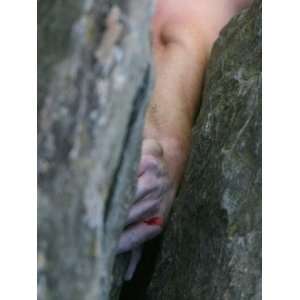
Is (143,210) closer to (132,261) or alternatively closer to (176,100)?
(132,261)

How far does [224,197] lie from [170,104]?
0.99 ft

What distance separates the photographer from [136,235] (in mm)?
898

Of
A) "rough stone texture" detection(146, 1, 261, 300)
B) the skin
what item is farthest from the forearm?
"rough stone texture" detection(146, 1, 261, 300)

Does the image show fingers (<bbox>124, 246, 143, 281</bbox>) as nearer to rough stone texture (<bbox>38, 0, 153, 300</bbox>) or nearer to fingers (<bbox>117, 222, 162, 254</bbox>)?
fingers (<bbox>117, 222, 162, 254</bbox>)

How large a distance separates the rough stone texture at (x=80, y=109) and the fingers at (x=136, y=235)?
0.30 m

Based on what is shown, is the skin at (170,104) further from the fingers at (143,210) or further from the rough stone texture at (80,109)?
the rough stone texture at (80,109)

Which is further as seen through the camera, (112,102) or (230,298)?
(230,298)

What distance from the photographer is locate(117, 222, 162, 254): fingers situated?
0.89 metres

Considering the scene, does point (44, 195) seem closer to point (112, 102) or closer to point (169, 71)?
point (112, 102)

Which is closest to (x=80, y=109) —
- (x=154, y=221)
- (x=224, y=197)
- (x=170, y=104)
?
(x=224, y=197)

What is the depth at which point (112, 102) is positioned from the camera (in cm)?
56

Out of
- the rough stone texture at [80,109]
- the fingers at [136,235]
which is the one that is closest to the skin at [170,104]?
the fingers at [136,235]

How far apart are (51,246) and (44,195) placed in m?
0.05
